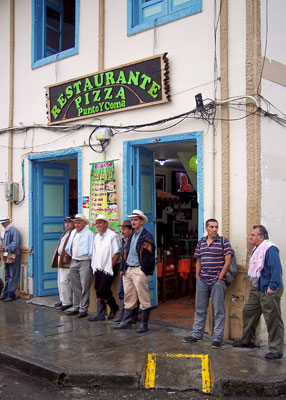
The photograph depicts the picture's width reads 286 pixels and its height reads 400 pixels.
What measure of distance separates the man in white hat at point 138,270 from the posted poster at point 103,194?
0.89 meters

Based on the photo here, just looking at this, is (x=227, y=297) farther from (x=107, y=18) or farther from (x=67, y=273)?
(x=107, y=18)

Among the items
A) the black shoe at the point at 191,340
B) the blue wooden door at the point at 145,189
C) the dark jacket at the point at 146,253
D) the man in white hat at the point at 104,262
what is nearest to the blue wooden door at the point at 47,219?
the man in white hat at the point at 104,262

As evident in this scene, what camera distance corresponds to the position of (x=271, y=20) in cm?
701

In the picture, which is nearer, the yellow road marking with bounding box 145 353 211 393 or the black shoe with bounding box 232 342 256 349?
the yellow road marking with bounding box 145 353 211 393

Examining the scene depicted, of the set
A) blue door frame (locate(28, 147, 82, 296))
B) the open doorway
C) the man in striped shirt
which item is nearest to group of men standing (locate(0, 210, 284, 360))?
the man in striped shirt

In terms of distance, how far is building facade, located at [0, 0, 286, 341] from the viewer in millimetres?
6738

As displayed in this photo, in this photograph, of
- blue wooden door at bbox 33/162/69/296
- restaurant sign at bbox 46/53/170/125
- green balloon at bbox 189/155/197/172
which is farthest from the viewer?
blue wooden door at bbox 33/162/69/296

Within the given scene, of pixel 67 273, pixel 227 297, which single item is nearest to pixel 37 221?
pixel 67 273

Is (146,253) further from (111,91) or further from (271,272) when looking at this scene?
(111,91)

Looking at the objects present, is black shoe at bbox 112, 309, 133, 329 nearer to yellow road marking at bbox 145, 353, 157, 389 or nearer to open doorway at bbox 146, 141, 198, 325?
open doorway at bbox 146, 141, 198, 325

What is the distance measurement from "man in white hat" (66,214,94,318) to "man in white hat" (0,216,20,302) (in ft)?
6.08

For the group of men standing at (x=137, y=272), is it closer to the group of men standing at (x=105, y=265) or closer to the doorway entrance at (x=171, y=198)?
the group of men standing at (x=105, y=265)

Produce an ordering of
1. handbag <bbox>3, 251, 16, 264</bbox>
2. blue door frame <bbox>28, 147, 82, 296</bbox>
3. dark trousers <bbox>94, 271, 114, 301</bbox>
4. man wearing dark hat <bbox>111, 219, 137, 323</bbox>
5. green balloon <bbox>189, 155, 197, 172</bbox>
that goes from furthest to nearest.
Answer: blue door frame <bbox>28, 147, 82, 296</bbox> < handbag <bbox>3, 251, 16, 264</bbox> < green balloon <bbox>189, 155, 197, 172</bbox> < dark trousers <bbox>94, 271, 114, 301</bbox> < man wearing dark hat <bbox>111, 219, 137, 323</bbox>

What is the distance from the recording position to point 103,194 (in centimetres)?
849
